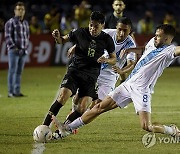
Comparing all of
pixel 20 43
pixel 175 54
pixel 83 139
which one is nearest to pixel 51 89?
pixel 20 43

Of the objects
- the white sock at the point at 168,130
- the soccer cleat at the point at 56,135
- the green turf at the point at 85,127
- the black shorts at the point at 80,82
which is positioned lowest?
the green turf at the point at 85,127

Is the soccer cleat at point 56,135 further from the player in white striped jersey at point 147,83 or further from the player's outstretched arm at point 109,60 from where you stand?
the player's outstretched arm at point 109,60

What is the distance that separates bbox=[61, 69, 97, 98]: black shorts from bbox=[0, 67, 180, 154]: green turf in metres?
0.74

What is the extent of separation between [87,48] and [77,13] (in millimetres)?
14514

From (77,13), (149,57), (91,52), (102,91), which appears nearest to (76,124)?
(91,52)

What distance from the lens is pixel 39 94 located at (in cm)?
1652

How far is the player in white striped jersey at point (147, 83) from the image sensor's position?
367 inches

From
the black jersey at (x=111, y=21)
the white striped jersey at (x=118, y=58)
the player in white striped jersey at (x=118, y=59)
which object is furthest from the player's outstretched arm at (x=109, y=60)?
the black jersey at (x=111, y=21)

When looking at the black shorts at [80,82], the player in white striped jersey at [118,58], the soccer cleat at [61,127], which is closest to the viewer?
the soccer cleat at [61,127]

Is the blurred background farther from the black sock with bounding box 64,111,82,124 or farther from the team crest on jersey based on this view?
the black sock with bounding box 64,111,82,124

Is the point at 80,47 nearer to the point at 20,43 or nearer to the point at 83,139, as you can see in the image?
the point at 83,139

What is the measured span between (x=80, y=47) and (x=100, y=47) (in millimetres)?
347

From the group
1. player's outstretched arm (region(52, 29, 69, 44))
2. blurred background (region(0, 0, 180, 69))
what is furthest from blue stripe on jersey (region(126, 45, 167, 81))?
blurred background (region(0, 0, 180, 69))

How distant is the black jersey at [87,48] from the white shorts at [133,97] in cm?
106
